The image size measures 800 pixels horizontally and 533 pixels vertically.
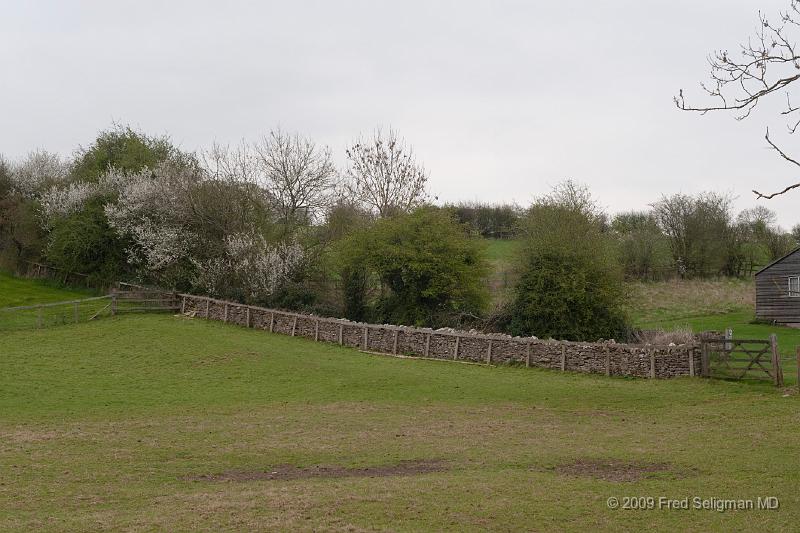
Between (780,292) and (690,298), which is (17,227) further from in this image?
(780,292)

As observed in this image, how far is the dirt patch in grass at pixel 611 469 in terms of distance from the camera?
12.9m

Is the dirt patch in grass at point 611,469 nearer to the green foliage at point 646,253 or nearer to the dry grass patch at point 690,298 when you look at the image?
the dry grass patch at point 690,298

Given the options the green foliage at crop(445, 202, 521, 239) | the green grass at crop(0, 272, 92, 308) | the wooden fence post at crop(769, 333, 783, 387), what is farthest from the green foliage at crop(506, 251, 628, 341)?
the green foliage at crop(445, 202, 521, 239)

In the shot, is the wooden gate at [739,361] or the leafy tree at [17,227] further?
the leafy tree at [17,227]

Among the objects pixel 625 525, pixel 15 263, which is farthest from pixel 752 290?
pixel 15 263

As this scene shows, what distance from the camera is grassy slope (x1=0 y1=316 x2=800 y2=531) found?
10406mm

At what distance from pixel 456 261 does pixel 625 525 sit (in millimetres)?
27401

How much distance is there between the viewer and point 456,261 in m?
37.0

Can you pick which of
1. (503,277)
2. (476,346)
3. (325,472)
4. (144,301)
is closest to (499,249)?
(503,277)

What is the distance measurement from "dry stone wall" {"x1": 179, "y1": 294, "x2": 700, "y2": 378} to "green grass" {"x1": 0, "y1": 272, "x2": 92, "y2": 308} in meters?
16.0

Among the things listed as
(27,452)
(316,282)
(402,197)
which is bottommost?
(27,452)

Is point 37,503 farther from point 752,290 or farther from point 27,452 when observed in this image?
point 752,290

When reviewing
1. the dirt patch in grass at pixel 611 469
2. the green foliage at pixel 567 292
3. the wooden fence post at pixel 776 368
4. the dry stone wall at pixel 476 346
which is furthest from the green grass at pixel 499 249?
the dirt patch in grass at pixel 611 469

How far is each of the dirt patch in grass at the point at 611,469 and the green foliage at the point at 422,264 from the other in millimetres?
22467
